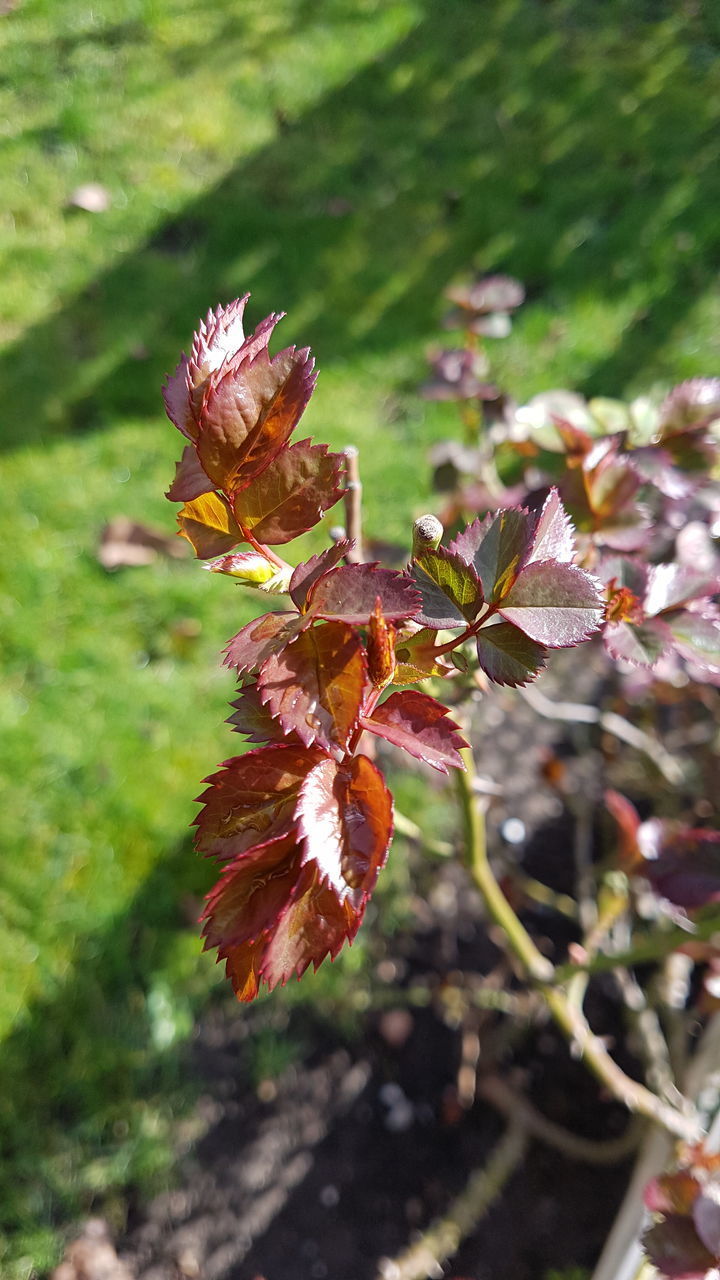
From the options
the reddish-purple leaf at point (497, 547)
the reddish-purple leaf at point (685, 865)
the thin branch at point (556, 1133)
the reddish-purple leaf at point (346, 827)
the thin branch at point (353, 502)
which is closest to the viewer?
the reddish-purple leaf at point (346, 827)

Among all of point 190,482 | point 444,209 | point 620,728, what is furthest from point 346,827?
point 444,209

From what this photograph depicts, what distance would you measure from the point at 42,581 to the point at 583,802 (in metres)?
1.66

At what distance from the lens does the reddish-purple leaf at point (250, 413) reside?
2.18 ft

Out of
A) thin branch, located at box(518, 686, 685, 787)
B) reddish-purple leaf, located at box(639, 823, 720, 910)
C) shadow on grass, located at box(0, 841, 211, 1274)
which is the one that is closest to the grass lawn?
shadow on grass, located at box(0, 841, 211, 1274)

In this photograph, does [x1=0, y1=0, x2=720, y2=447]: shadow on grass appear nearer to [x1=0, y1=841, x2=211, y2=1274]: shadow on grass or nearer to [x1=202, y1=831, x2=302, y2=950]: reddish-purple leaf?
[x1=0, y1=841, x2=211, y2=1274]: shadow on grass

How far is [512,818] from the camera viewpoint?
225 centimetres

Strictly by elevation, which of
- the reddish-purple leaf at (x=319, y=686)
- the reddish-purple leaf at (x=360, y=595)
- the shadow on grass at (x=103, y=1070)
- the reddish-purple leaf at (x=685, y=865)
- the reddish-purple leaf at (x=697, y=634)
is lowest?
the shadow on grass at (x=103, y=1070)

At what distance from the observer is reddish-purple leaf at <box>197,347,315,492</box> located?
66cm

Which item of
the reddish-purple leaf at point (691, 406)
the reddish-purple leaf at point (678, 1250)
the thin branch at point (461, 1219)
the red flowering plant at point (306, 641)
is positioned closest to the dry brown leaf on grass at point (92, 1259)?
the thin branch at point (461, 1219)

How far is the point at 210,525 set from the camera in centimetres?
74

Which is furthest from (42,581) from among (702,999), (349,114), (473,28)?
(473,28)

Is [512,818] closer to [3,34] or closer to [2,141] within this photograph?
[2,141]

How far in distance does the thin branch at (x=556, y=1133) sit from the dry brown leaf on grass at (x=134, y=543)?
5.50ft

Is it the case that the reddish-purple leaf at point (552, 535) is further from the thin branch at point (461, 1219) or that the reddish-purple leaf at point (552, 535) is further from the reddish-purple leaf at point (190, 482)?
the thin branch at point (461, 1219)
